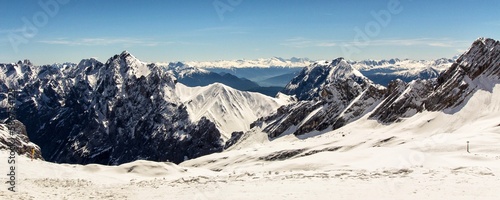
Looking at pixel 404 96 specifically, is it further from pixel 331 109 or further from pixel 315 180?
pixel 315 180

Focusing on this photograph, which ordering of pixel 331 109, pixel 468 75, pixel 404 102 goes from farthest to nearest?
1. pixel 331 109
2. pixel 404 102
3. pixel 468 75

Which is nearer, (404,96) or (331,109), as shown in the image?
(404,96)

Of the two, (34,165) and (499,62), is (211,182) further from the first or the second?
(499,62)

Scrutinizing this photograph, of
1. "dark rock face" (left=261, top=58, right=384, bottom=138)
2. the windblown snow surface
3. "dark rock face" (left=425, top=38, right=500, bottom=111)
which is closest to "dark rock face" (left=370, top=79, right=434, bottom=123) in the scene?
"dark rock face" (left=425, top=38, right=500, bottom=111)

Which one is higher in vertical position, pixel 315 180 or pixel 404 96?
pixel 404 96

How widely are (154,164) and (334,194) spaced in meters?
36.1

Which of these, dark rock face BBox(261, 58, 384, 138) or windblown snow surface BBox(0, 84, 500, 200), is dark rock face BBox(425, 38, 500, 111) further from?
windblown snow surface BBox(0, 84, 500, 200)

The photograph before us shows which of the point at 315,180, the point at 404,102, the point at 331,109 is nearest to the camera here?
the point at 315,180

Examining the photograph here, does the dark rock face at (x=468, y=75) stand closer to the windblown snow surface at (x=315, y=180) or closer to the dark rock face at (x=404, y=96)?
the dark rock face at (x=404, y=96)

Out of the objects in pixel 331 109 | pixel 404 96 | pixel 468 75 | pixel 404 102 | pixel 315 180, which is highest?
pixel 468 75

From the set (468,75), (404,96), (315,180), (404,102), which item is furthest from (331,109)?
(315,180)

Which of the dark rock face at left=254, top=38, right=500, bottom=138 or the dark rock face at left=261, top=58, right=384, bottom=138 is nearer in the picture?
the dark rock face at left=254, top=38, right=500, bottom=138

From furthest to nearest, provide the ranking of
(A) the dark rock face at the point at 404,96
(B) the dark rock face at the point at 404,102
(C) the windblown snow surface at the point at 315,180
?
1. (B) the dark rock face at the point at 404,102
2. (A) the dark rock face at the point at 404,96
3. (C) the windblown snow surface at the point at 315,180

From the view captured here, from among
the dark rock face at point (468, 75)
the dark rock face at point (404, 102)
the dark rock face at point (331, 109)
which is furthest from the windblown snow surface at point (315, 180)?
the dark rock face at point (331, 109)
